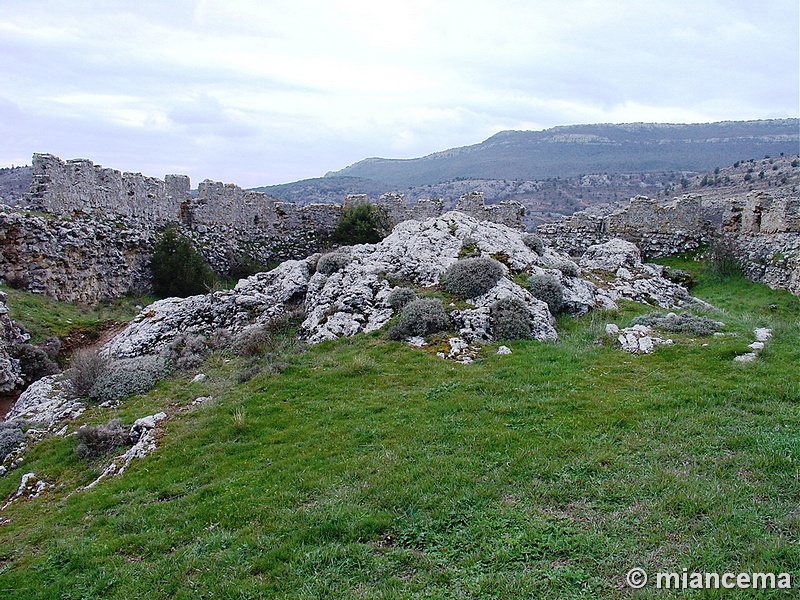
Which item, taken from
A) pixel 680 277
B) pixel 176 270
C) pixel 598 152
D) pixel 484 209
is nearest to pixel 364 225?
pixel 484 209

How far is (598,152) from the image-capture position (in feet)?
414

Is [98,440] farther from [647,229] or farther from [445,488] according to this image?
[647,229]

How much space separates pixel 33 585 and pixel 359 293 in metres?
9.31

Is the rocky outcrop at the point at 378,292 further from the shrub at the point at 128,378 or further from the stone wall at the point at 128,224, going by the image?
the stone wall at the point at 128,224

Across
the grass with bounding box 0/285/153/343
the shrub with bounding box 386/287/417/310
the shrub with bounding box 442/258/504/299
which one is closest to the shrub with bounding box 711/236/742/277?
the shrub with bounding box 442/258/504/299

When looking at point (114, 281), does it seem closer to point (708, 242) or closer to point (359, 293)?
point (359, 293)

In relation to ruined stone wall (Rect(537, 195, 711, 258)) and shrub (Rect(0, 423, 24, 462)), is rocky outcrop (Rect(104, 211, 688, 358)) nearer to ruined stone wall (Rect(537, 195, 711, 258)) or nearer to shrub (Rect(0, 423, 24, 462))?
shrub (Rect(0, 423, 24, 462))

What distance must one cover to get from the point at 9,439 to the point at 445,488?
27.7 ft

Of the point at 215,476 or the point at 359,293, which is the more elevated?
the point at 359,293

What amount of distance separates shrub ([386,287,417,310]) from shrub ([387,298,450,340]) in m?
0.84

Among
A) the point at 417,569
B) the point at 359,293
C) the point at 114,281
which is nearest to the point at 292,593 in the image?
the point at 417,569

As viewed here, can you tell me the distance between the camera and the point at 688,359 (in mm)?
10047

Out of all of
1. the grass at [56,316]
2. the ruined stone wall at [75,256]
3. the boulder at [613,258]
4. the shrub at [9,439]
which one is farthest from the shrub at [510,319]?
the ruined stone wall at [75,256]

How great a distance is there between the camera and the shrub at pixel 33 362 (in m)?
14.7
